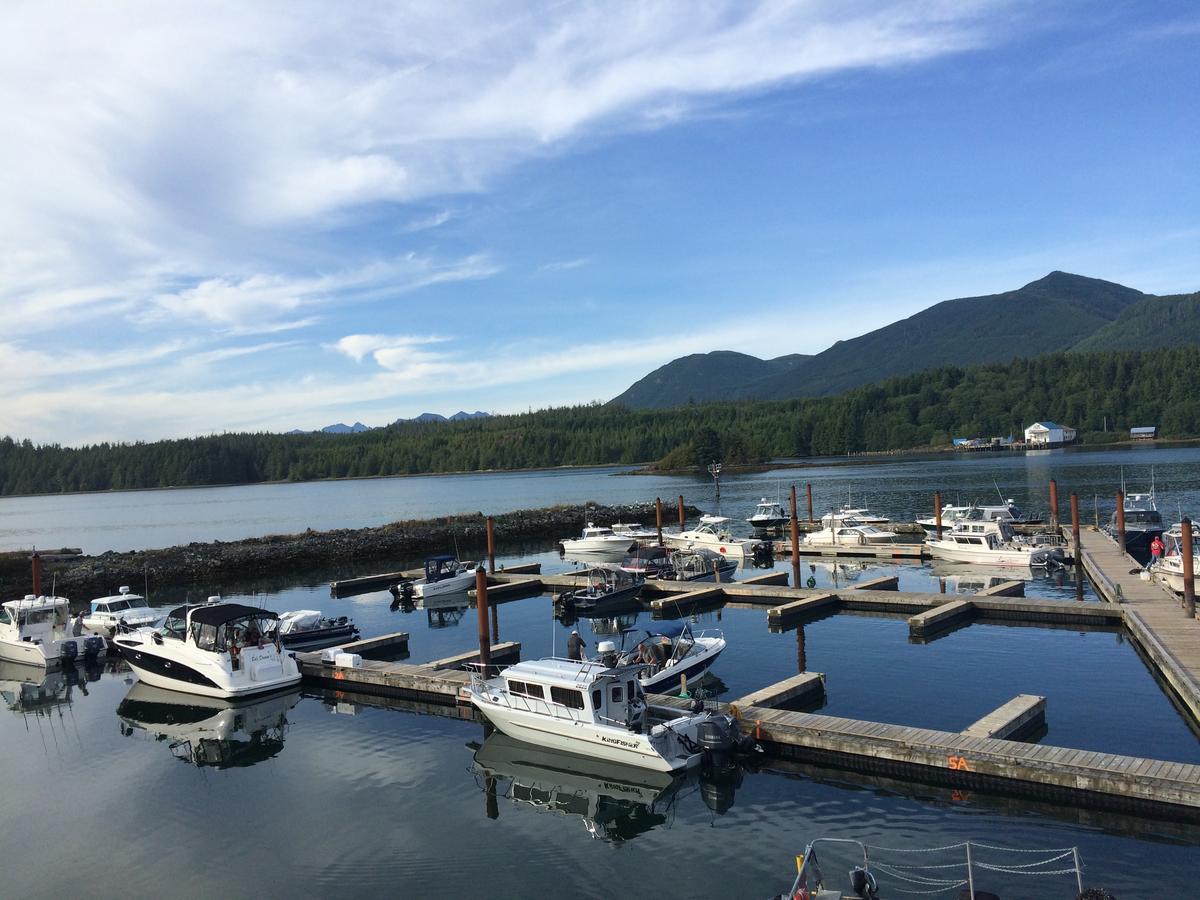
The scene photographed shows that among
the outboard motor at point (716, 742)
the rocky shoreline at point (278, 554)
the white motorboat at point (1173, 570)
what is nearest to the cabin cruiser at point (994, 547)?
the white motorboat at point (1173, 570)

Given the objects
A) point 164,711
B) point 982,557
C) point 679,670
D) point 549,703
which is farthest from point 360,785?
point 982,557

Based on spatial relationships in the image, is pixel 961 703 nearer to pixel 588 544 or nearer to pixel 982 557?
pixel 982 557

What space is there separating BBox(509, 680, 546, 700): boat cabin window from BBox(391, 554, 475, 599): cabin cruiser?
988 inches

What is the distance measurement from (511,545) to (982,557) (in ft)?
128

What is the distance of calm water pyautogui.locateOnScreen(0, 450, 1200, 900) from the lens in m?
15.5

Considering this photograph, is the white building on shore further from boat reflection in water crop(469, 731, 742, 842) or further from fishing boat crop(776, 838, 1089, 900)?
fishing boat crop(776, 838, 1089, 900)

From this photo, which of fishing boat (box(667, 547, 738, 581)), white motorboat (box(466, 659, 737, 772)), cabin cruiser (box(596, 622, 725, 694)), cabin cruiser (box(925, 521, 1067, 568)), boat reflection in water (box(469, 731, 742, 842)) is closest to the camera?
boat reflection in water (box(469, 731, 742, 842))

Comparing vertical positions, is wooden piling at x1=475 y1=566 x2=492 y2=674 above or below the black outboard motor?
above

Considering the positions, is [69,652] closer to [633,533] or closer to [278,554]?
[278,554]

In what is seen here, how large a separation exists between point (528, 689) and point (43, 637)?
82.9ft

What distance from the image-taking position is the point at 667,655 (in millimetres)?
25672

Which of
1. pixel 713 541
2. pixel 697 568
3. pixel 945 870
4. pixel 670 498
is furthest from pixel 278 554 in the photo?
pixel 670 498

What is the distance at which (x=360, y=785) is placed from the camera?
20141mm

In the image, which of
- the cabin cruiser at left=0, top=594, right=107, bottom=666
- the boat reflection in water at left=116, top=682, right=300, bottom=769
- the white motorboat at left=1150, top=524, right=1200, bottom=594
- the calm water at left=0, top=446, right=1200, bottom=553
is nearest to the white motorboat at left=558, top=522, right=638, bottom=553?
the calm water at left=0, top=446, right=1200, bottom=553
